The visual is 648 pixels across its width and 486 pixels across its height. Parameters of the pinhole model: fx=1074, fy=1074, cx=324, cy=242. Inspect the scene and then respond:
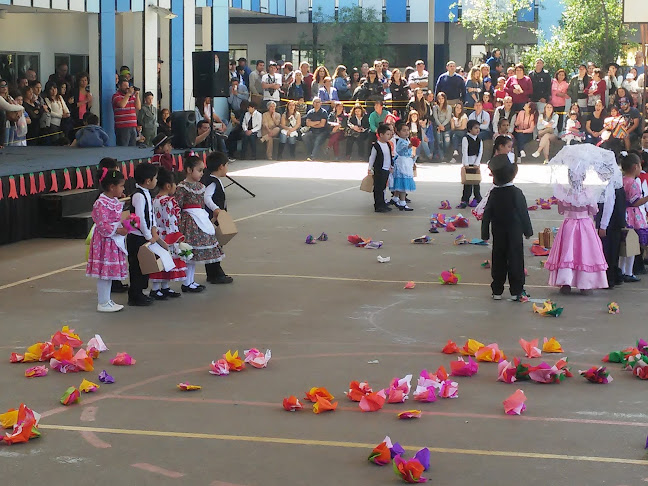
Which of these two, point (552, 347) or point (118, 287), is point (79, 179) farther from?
point (552, 347)

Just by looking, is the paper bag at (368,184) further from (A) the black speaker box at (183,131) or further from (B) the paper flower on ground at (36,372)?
(B) the paper flower on ground at (36,372)

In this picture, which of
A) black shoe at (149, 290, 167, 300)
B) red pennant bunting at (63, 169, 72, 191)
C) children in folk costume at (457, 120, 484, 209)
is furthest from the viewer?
children in folk costume at (457, 120, 484, 209)

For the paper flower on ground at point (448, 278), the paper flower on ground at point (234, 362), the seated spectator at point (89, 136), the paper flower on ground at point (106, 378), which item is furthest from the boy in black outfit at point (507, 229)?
the seated spectator at point (89, 136)

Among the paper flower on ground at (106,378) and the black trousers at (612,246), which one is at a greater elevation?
the black trousers at (612,246)

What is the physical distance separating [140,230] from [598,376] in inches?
169

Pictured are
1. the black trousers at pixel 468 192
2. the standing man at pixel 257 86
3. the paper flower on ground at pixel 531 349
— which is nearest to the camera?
the paper flower on ground at pixel 531 349

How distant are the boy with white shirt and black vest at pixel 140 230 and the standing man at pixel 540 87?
1686cm

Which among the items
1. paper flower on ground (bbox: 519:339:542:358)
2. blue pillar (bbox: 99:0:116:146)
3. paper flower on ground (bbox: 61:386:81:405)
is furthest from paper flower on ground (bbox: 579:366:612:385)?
blue pillar (bbox: 99:0:116:146)

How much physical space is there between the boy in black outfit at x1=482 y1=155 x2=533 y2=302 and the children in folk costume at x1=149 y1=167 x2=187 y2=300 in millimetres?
2843

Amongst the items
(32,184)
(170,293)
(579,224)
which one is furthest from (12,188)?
(579,224)

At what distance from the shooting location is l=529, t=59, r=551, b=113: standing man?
24.9 m

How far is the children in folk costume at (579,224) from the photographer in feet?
32.2

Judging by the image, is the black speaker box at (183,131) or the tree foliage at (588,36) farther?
the tree foliage at (588,36)

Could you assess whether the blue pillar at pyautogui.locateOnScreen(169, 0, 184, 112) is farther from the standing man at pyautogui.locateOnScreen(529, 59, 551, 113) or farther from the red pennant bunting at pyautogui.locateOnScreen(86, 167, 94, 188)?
the red pennant bunting at pyautogui.locateOnScreen(86, 167, 94, 188)
